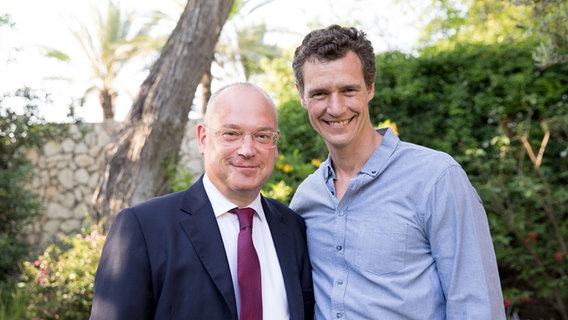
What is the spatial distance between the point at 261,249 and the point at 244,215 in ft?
0.53

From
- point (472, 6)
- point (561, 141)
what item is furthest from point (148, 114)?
point (472, 6)

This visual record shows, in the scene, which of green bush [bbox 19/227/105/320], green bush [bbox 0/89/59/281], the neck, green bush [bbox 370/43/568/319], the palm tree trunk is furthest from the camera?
green bush [bbox 0/89/59/281]

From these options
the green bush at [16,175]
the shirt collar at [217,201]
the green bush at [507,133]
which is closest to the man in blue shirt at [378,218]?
the shirt collar at [217,201]

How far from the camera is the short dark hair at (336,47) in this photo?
245 cm

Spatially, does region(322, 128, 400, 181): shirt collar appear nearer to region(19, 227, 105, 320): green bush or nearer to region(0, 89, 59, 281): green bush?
region(19, 227, 105, 320): green bush

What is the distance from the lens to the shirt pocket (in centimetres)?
229

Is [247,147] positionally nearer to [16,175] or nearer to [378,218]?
[378,218]

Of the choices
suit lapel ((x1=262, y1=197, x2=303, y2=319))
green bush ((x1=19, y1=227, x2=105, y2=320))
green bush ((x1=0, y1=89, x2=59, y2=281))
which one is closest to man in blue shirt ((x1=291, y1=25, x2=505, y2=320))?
suit lapel ((x1=262, y1=197, x2=303, y2=319))

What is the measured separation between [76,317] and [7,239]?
296cm

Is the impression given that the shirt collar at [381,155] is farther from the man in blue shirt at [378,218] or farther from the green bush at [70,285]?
the green bush at [70,285]

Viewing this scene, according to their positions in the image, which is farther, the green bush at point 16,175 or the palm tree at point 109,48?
the palm tree at point 109,48

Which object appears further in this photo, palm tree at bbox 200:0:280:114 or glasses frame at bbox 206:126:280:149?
palm tree at bbox 200:0:280:114

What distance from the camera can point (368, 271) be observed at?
2340 millimetres

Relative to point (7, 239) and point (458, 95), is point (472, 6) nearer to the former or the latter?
point (458, 95)
